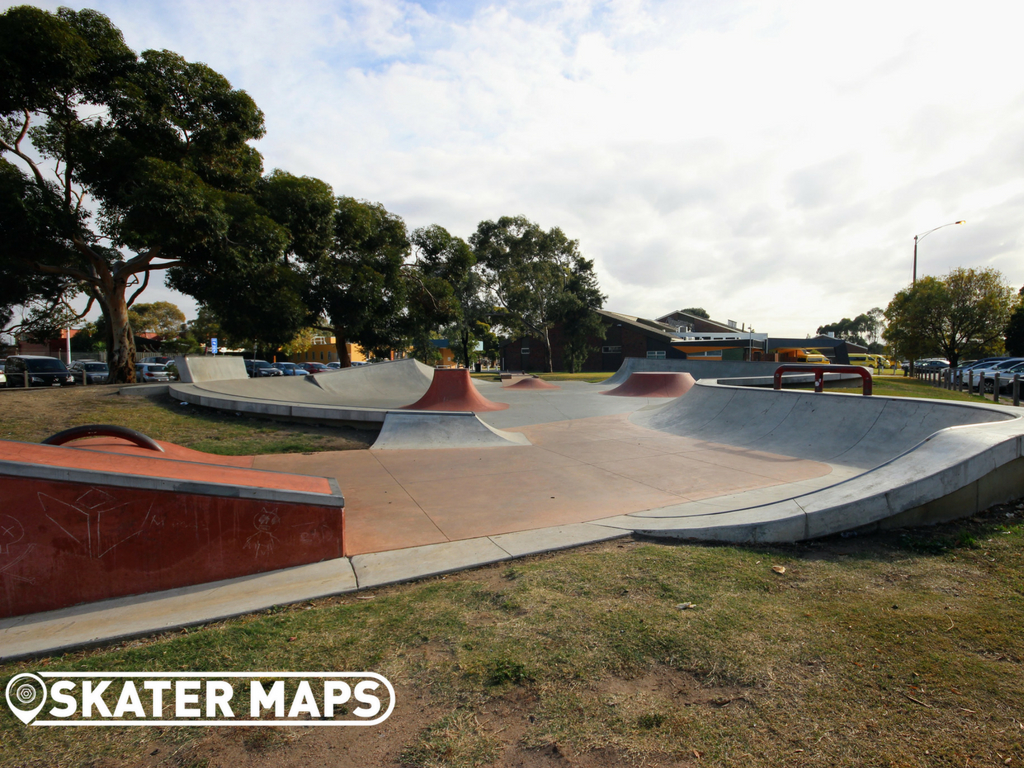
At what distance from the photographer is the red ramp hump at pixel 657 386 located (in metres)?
18.5

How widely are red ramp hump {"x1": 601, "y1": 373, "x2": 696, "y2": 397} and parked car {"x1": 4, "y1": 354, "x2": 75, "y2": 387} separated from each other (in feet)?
73.4

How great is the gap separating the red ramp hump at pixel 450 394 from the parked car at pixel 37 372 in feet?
54.4

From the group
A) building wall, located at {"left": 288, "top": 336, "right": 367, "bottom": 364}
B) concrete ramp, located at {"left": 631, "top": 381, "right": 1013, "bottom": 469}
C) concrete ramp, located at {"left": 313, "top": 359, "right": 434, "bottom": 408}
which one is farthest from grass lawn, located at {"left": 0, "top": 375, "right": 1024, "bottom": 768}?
building wall, located at {"left": 288, "top": 336, "right": 367, "bottom": 364}

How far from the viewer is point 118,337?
52.0ft

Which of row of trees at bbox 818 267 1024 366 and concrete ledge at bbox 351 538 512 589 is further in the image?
row of trees at bbox 818 267 1024 366

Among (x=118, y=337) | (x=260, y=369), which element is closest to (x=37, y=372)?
(x=118, y=337)

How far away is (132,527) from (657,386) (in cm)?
1744

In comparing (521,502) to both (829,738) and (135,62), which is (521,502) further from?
(135,62)

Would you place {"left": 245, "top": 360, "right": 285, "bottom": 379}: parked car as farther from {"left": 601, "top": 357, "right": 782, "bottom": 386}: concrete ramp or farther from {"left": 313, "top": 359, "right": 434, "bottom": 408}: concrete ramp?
{"left": 601, "top": 357, "right": 782, "bottom": 386}: concrete ramp

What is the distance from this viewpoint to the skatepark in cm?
324

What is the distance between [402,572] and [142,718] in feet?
5.68

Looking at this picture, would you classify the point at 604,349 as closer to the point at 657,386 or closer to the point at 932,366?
the point at 932,366

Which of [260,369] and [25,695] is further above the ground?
[260,369]

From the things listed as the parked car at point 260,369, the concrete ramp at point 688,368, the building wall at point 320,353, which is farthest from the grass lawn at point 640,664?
the building wall at point 320,353
